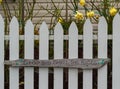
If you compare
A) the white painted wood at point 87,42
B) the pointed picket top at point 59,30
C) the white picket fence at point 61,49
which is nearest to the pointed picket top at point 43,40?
the white picket fence at point 61,49

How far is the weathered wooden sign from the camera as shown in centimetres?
450

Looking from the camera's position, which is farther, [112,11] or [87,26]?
[112,11]

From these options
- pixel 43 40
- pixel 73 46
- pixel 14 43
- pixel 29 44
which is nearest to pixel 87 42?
pixel 73 46

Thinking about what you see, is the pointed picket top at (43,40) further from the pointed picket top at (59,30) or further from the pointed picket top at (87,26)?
the pointed picket top at (87,26)

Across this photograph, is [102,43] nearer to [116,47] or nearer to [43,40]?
[116,47]

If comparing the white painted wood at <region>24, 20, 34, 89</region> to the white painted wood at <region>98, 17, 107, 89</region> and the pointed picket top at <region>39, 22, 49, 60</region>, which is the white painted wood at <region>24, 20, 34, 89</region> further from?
the white painted wood at <region>98, 17, 107, 89</region>

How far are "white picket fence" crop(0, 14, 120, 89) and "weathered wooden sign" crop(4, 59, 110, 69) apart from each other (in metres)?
0.05

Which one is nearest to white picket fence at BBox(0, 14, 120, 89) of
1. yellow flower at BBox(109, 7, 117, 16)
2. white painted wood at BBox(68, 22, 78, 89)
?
white painted wood at BBox(68, 22, 78, 89)

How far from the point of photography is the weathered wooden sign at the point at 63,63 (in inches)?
177

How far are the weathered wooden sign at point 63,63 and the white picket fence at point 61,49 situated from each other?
0.05m

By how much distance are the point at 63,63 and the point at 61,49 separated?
0.48 feet

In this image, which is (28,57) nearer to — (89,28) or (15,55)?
(15,55)

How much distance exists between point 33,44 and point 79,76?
2.08ft

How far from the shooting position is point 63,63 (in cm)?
454
